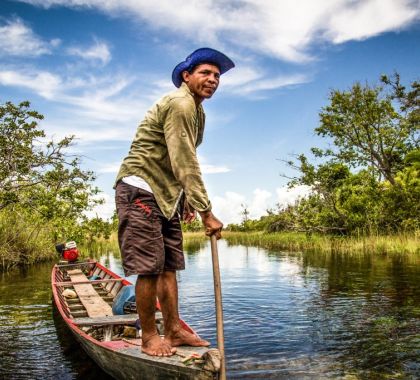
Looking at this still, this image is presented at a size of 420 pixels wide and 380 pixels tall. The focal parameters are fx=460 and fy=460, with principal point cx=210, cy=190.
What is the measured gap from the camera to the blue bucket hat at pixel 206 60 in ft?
10.8

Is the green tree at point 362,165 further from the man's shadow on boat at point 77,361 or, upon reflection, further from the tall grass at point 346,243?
the man's shadow on boat at point 77,361

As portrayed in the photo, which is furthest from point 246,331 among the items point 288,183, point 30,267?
point 288,183

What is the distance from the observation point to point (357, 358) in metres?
5.09

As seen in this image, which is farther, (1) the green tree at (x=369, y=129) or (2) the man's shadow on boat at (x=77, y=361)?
(1) the green tree at (x=369, y=129)

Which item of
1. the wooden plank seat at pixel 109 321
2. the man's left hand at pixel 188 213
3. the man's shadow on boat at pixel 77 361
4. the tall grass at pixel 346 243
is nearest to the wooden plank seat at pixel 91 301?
the man's shadow on boat at pixel 77 361

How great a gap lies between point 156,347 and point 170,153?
57.3 inches

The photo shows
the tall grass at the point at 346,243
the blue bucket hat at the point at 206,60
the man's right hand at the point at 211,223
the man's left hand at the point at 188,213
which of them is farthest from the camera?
the tall grass at the point at 346,243

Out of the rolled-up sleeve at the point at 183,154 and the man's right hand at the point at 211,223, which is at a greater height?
the rolled-up sleeve at the point at 183,154

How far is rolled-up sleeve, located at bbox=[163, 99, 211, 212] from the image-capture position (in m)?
3.11

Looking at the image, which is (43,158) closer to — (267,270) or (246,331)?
(267,270)

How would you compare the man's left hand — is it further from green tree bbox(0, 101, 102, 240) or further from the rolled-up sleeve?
green tree bbox(0, 101, 102, 240)

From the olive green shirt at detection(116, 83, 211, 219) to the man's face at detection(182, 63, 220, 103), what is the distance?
7 centimetres

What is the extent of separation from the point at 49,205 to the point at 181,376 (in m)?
11.8

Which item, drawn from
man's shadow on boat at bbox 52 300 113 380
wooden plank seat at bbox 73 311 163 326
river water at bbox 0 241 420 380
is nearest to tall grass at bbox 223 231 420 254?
river water at bbox 0 241 420 380
